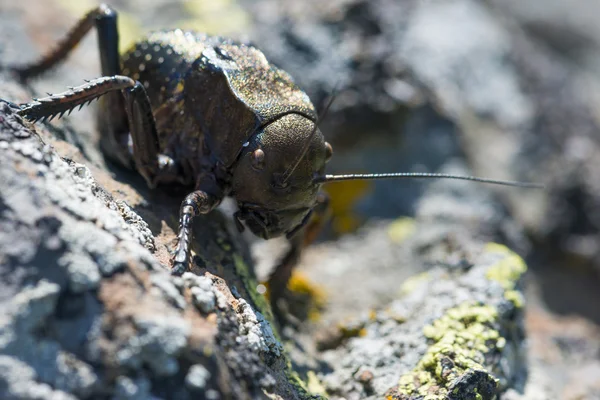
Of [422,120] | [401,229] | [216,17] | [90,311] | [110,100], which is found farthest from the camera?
[216,17]

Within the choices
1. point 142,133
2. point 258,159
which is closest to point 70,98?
point 142,133

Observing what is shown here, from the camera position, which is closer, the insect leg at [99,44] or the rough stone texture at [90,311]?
the rough stone texture at [90,311]

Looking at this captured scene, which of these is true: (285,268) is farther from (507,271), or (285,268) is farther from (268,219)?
(507,271)

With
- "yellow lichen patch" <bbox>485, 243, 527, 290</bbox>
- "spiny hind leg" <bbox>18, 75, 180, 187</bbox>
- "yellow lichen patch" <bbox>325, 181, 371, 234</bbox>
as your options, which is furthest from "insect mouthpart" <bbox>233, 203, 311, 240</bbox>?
"yellow lichen patch" <bbox>325, 181, 371, 234</bbox>

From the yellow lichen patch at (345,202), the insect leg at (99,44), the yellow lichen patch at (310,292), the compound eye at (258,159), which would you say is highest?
the yellow lichen patch at (345,202)

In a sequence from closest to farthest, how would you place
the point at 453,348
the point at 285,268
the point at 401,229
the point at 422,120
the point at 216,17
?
the point at 453,348 → the point at 285,268 → the point at 401,229 → the point at 422,120 → the point at 216,17

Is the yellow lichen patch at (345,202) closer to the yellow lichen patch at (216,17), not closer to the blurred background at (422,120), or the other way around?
the blurred background at (422,120)

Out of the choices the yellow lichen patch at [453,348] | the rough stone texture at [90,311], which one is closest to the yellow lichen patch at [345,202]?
the yellow lichen patch at [453,348]
